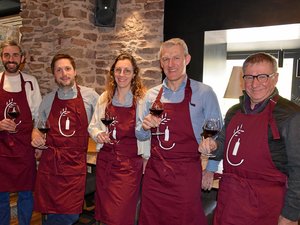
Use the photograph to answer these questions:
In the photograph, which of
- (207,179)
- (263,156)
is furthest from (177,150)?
(263,156)

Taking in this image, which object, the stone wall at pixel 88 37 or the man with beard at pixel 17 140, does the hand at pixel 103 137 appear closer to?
the man with beard at pixel 17 140

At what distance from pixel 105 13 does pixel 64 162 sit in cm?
249

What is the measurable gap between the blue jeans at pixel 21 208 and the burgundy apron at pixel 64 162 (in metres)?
0.35

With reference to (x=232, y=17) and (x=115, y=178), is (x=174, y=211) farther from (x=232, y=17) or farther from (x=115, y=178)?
(x=232, y=17)

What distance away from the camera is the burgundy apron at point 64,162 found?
2424mm

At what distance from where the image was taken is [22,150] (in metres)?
2.74

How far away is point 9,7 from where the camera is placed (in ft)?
18.5

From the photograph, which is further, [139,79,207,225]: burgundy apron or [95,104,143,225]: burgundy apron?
[95,104,143,225]: burgundy apron

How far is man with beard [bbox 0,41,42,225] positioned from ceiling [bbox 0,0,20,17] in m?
3.17

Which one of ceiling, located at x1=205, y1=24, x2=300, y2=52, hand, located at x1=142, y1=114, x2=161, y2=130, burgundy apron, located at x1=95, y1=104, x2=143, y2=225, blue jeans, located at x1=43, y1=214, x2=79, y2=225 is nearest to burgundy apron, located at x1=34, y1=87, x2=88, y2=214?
blue jeans, located at x1=43, y1=214, x2=79, y2=225

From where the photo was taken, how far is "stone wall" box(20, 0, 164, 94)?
4086 mm

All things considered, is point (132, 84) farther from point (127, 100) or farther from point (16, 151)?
point (16, 151)

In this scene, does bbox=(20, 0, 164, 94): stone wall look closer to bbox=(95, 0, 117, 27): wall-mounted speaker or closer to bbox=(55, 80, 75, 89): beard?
bbox=(95, 0, 117, 27): wall-mounted speaker

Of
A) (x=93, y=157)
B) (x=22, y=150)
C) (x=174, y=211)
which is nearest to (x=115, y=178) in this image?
(x=174, y=211)
